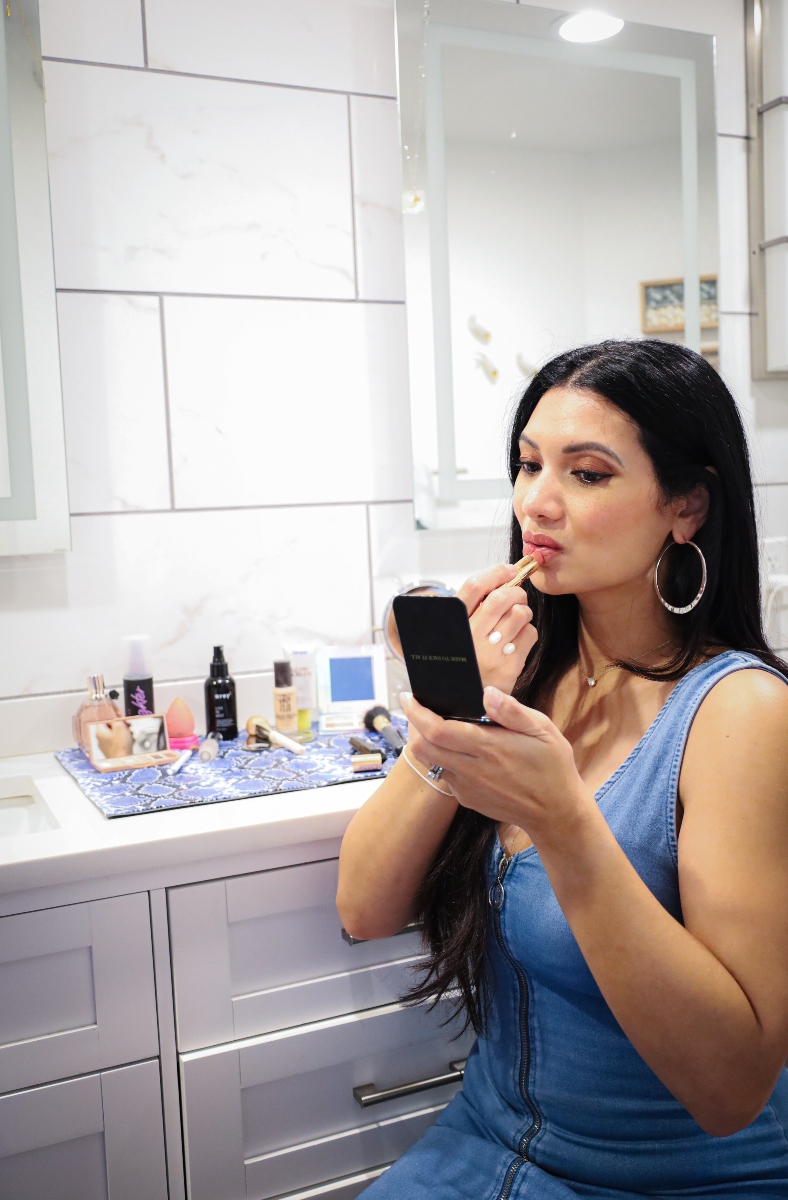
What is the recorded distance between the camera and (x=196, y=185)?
4.92 feet

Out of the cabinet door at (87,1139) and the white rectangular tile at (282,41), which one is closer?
the cabinet door at (87,1139)

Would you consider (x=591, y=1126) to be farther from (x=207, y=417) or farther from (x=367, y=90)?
(x=367, y=90)

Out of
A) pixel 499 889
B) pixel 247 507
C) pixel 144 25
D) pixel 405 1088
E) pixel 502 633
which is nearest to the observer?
pixel 502 633

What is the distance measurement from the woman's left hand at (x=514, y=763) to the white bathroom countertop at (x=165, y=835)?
411mm

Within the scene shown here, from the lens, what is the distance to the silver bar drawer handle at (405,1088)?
113 cm

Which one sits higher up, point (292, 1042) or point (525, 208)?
point (525, 208)

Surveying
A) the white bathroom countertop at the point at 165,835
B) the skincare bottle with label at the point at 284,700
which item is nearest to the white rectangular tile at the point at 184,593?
the skincare bottle with label at the point at 284,700

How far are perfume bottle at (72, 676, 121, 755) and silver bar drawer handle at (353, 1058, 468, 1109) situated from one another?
0.62m

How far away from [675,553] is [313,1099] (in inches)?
30.3

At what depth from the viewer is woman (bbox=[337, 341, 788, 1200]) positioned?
72 cm

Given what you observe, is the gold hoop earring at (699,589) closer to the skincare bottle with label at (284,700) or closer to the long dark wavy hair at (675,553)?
the long dark wavy hair at (675,553)

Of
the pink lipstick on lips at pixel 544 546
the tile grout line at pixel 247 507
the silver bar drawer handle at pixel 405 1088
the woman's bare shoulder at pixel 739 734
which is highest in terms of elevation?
the tile grout line at pixel 247 507

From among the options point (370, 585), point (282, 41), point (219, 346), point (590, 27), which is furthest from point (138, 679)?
point (590, 27)

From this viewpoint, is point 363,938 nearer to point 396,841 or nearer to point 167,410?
point 396,841
